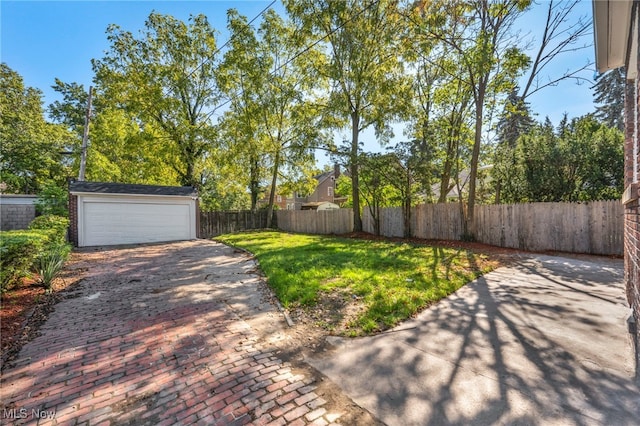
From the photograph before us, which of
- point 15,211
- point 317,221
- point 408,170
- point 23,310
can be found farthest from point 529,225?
point 15,211

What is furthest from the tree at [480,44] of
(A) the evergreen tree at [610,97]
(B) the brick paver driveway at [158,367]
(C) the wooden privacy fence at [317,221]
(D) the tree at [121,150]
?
(A) the evergreen tree at [610,97]

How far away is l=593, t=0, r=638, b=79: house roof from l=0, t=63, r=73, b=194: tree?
20623 millimetres

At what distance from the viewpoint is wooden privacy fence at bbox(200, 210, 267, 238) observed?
688 inches

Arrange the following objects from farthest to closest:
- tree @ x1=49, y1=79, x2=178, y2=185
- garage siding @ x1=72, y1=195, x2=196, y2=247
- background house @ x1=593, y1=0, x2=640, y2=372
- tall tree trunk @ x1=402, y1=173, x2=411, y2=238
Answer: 1. tree @ x1=49, y1=79, x2=178, y2=185
2. tall tree trunk @ x1=402, y1=173, x2=411, y2=238
3. garage siding @ x1=72, y1=195, x2=196, y2=247
4. background house @ x1=593, y1=0, x2=640, y2=372

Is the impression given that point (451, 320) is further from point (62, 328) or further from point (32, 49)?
point (32, 49)

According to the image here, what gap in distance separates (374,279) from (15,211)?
54.1ft

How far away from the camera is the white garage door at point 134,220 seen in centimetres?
1208

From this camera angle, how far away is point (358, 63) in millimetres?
13094

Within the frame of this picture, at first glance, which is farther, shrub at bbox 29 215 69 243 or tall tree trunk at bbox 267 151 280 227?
tall tree trunk at bbox 267 151 280 227

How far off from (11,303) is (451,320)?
6.52 meters

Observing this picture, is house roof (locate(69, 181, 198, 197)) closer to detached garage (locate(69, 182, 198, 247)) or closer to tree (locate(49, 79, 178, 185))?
detached garage (locate(69, 182, 198, 247))

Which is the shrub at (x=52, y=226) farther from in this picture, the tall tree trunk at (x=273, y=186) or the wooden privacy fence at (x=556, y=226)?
the wooden privacy fence at (x=556, y=226)

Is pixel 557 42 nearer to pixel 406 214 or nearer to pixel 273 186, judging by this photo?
pixel 406 214

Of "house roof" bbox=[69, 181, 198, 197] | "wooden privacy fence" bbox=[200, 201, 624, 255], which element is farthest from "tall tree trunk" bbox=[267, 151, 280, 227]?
"wooden privacy fence" bbox=[200, 201, 624, 255]
